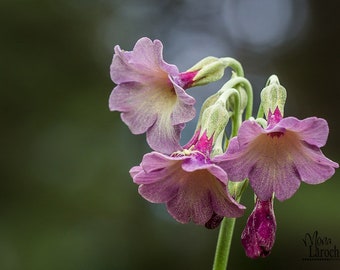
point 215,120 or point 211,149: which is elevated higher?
point 215,120

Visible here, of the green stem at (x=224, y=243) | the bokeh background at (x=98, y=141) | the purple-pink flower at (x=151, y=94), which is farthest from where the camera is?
the bokeh background at (x=98, y=141)

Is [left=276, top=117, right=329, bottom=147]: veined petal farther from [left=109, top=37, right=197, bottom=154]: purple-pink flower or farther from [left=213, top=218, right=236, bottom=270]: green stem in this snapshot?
[left=213, top=218, right=236, bottom=270]: green stem

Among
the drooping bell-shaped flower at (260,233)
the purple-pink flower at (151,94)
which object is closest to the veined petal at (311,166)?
the drooping bell-shaped flower at (260,233)

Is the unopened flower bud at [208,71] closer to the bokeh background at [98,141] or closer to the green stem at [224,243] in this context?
the green stem at [224,243]

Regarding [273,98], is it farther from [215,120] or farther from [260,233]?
[260,233]

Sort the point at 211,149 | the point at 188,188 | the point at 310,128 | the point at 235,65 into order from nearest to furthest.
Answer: the point at 310,128
the point at 188,188
the point at 211,149
the point at 235,65

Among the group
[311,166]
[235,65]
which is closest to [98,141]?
[235,65]

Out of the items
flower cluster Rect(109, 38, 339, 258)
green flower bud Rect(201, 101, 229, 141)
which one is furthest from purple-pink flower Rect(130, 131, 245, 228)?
green flower bud Rect(201, 101, 229, 141)

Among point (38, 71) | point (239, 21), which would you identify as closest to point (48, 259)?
point (38, 71)
